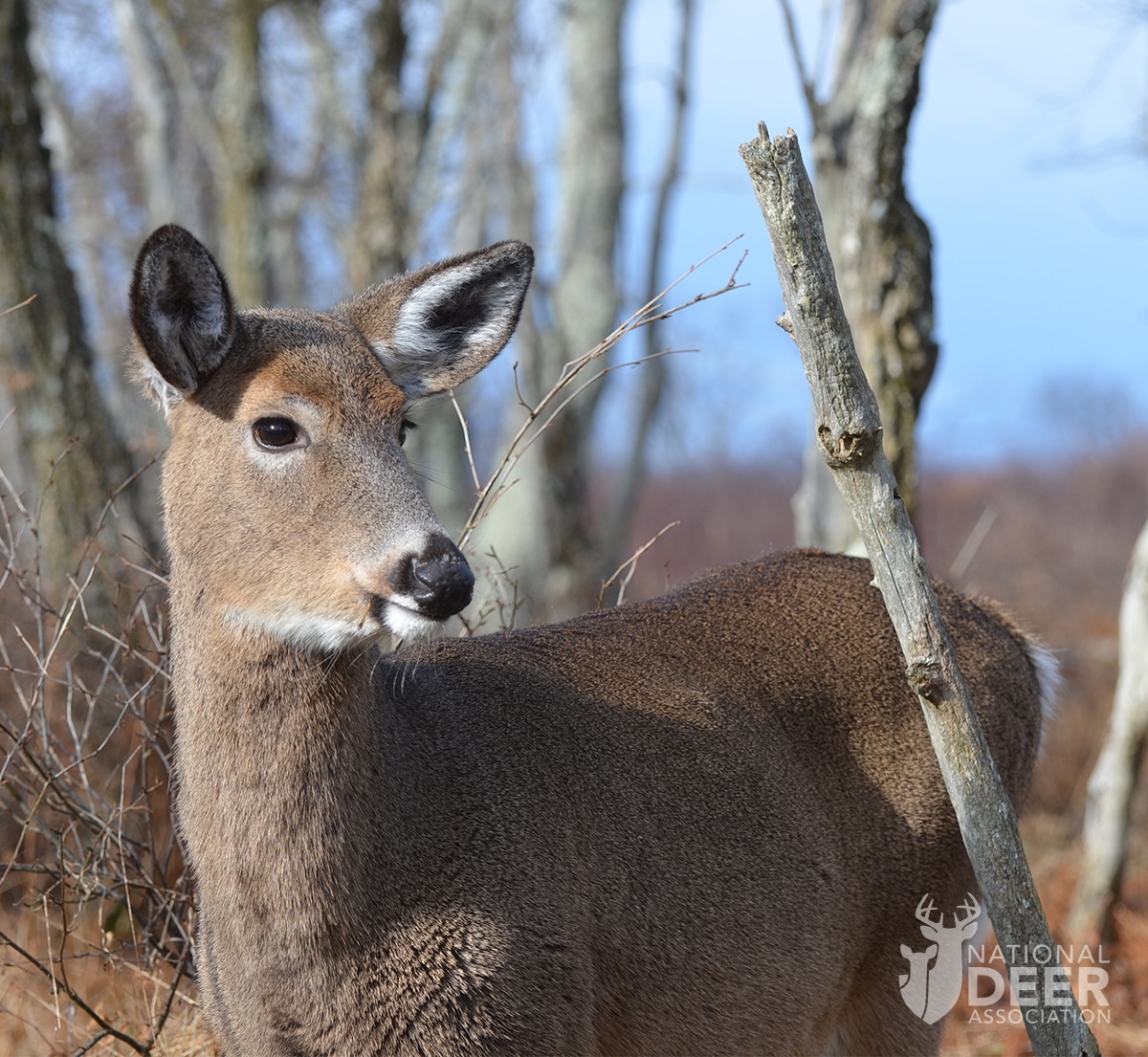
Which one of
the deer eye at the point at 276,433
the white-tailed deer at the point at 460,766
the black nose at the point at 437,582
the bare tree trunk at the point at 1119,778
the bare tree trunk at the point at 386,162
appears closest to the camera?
the black nose at the point at 437,582

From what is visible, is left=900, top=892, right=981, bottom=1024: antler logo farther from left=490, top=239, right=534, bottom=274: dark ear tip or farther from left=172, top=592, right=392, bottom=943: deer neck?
left=490, top=239, right=534, bottom=274: dark ear tip

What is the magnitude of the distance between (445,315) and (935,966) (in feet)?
8.46

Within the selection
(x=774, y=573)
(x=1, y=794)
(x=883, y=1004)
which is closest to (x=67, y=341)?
(x=1, y=794)

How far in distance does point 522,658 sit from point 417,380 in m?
0.88

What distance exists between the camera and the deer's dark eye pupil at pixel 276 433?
11.1 feet

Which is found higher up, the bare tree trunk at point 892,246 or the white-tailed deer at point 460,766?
the bare tree trunk at point 892,246

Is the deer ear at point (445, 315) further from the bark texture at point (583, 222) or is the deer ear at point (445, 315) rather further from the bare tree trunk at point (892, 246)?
the bark texture at point (583, 222)

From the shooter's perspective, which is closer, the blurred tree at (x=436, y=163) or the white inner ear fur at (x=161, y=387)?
the white inner ear fur at (x=161, y=387)

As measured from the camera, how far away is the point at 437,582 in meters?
2.96

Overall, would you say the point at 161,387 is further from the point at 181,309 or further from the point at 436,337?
the point at 436,337

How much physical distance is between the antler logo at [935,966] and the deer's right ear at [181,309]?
276 centimetres

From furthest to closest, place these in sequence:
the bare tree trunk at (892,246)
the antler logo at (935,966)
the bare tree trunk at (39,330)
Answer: the bare tree trunk at (39,330)
the bare tree trunk at (892,246)
the antler logo at (935,966)

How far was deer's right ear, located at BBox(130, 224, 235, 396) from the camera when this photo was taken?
3.29 meters

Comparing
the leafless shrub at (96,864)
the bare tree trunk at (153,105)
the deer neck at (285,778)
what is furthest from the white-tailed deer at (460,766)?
the bare tree trunk at (153,105)
